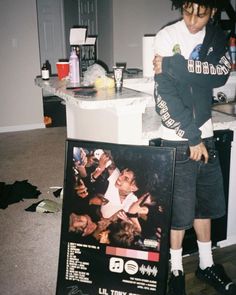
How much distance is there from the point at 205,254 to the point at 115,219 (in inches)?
27.7

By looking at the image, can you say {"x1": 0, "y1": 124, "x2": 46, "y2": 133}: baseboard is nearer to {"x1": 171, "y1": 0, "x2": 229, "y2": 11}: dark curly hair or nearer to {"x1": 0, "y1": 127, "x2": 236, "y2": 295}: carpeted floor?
{"x1": 0, "y1": 127, "x2": 236, "y2": 295}: carpeted floor

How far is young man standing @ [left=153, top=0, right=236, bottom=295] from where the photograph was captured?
1.56 meters

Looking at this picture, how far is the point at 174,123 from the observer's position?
159 centimetres

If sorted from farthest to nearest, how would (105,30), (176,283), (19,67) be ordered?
1. (105,30)
2. (19,67)
3. (176,283)

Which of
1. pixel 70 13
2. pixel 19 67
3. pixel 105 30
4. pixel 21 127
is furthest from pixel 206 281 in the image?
pixel 70 13

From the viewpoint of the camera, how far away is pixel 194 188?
5.63 ft

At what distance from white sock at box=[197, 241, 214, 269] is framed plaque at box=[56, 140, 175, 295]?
0.50 meters

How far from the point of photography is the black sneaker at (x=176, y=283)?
6.00 ft

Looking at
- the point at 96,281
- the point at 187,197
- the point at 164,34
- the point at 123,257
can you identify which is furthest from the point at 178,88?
the point at 96,281

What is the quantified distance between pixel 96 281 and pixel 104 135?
31.2 inches

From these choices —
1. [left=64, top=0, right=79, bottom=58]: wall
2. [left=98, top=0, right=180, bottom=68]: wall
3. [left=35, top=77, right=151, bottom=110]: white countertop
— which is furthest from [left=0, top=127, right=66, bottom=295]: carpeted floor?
[left=64, top=0, right=79, bottom=58]: wall

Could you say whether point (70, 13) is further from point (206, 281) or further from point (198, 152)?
point (206, 281)

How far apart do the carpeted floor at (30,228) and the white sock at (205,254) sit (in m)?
0.85

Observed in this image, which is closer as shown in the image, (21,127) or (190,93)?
(190,93)
